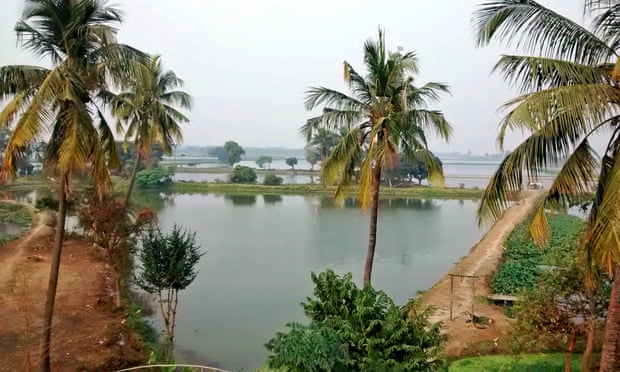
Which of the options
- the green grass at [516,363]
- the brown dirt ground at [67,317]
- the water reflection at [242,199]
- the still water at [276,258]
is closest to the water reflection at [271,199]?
the water reflection at [242,199]

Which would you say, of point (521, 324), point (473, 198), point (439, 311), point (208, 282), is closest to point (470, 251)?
point (439, 311)

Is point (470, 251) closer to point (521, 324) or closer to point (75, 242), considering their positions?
point (521, 324)

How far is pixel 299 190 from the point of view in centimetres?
4328

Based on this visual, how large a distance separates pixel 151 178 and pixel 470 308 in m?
38.4

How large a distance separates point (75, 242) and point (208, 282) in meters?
6.49

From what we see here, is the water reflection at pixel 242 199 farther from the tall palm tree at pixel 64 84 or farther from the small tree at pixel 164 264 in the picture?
the tall palm tree at pixel 64 84

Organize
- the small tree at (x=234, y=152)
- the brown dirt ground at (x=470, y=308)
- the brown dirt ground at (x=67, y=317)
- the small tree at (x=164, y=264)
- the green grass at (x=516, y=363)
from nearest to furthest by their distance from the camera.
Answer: the green grass at (x=516, y=363)
the brown dirt ground at (x=67, y=317)
the small tree at (x=164, y=264)
the brown dirt ground at (x=470, y=308)
the small tree at (x=234, y=152)

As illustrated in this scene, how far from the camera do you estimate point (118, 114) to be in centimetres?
650

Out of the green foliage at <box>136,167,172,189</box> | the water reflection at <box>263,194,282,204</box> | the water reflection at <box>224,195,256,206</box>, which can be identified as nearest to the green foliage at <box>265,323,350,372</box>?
the water reflection at <box>224,195,256,206</box>

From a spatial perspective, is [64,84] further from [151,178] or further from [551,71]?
[151,178]

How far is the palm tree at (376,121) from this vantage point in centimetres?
695

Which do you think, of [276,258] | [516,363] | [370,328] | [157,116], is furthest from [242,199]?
[370,328]

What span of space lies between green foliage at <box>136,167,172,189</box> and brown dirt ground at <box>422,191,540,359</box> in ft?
111

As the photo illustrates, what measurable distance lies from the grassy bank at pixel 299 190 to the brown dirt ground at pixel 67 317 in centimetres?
2852
